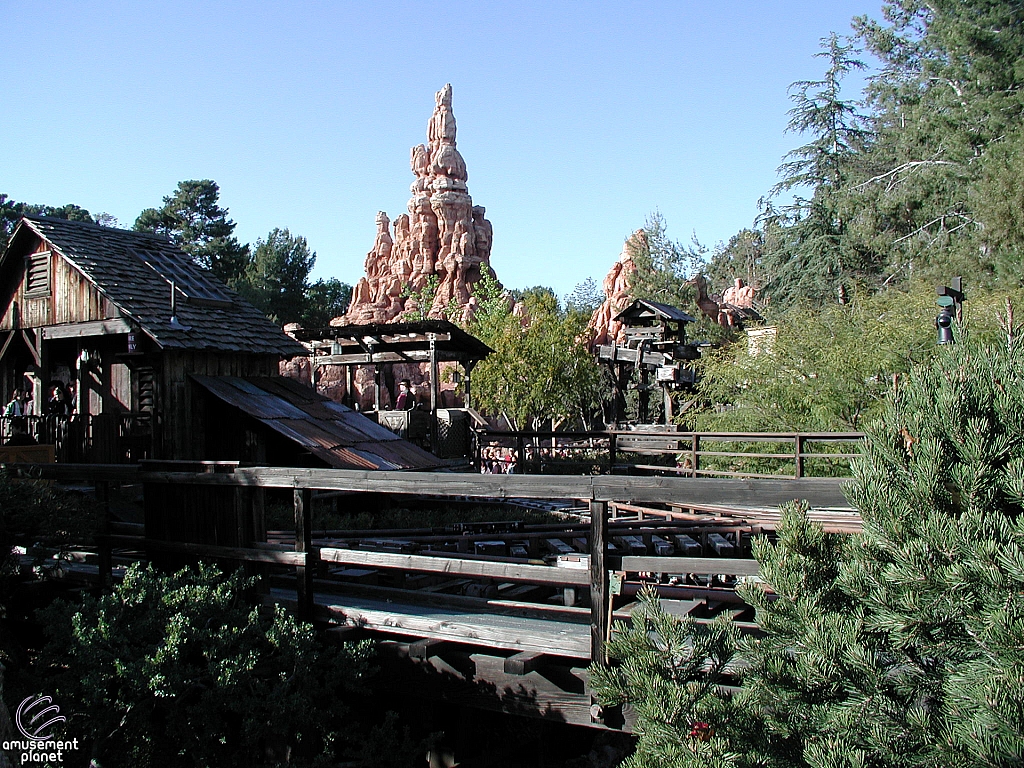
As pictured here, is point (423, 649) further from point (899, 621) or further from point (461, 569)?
point (899, 621)

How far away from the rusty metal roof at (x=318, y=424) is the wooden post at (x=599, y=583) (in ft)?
29.4

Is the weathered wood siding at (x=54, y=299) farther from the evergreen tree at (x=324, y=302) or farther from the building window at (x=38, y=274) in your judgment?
the evergreen tree at (x=324, y=302)

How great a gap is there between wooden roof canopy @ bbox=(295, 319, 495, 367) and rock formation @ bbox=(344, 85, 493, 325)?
3767 centimetres

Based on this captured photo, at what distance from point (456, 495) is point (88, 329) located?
39.8ft

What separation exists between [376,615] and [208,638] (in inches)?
41.6

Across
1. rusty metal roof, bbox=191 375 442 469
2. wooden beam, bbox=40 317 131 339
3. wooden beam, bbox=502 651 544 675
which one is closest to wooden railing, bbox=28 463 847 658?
wooden beam, bbox=502 651 544 675

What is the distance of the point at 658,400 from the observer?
39719 mm

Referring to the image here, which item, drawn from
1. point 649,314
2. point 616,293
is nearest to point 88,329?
point 649,314

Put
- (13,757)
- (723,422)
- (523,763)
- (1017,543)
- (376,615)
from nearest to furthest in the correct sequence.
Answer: (1017,543), (13,757), (376,615), (523,763), (723,422)

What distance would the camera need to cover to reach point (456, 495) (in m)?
5.70

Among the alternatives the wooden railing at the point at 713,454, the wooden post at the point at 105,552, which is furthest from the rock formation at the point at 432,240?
the wooden post at the point at 105,552

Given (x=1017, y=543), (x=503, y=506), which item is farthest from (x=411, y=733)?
(x=503, y=506)

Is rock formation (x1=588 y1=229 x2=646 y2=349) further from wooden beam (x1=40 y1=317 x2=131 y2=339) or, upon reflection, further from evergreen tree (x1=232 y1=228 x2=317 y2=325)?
wooden beam (x1=40 y1=317 x2=131 y2=339)

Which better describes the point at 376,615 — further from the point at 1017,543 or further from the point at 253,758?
the point at 1017,543
